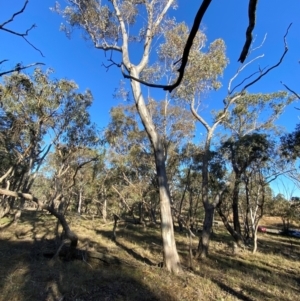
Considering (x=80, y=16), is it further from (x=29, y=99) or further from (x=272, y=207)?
(x=272, y=207)

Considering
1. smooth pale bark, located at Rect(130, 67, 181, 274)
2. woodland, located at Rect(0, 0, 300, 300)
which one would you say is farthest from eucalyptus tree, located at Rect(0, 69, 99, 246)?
smooth pale bark, located at Rect(130, 67, 181, 274)

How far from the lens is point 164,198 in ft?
26.0

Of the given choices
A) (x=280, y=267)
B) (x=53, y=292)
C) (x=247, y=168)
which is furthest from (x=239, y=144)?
(x=53, y=292)

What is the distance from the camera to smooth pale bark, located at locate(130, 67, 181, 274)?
758cm

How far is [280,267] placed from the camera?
1068 cm

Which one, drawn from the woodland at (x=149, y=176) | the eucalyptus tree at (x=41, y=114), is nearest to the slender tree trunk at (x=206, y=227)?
the woodland at (x=149, y=176)

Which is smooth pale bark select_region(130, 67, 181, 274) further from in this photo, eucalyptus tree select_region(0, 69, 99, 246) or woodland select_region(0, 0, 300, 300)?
eucalyptus tree select_region(0, 69, 99, 246)

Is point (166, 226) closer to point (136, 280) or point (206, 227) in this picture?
point (136, 280)

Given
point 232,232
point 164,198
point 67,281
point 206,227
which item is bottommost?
point 67,281

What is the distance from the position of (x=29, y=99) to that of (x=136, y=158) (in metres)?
9.30

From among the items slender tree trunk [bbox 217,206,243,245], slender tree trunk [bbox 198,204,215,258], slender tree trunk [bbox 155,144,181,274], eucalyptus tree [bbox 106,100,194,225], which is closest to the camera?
slender tree trunk [bbox 155,144,181,274]

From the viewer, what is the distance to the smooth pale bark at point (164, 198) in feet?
24.9

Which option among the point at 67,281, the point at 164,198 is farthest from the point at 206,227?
the point at 67,281

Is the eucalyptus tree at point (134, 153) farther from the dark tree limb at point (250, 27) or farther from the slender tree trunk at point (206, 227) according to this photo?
the dark tree limb at point (250, 27)
